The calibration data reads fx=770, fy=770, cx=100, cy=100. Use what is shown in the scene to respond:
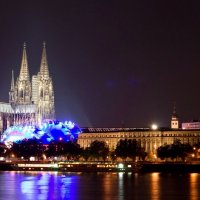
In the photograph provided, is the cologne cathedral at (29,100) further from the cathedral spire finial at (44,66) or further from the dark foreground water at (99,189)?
the dark foreground water at (99,189)

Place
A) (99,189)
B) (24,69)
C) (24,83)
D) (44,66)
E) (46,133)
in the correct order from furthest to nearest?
(24,69) → (24,83) → (44,66) → (46,133) → (99,189)

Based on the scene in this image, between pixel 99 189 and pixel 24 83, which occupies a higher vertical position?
pixel 24 83

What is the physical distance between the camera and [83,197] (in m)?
62.7

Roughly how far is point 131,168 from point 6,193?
4545 centimetres

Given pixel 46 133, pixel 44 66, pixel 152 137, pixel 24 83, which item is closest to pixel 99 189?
pixel 46 133

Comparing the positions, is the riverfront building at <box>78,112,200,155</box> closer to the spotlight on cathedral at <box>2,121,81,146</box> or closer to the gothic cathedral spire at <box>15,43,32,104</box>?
the spotlight on cathedral at <box>2,121,81,146</box>

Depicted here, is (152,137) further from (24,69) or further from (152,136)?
(24,69)

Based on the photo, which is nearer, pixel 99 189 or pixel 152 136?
pixel 99 189

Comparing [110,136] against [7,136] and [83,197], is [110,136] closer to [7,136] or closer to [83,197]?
[7,136]

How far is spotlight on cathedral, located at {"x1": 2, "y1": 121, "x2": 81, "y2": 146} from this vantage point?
150863 mm

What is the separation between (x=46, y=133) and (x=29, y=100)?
23.7 meters

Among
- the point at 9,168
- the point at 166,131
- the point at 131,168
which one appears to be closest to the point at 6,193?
the point at 131,168

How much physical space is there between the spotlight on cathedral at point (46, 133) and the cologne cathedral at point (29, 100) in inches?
323

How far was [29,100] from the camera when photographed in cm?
17375
